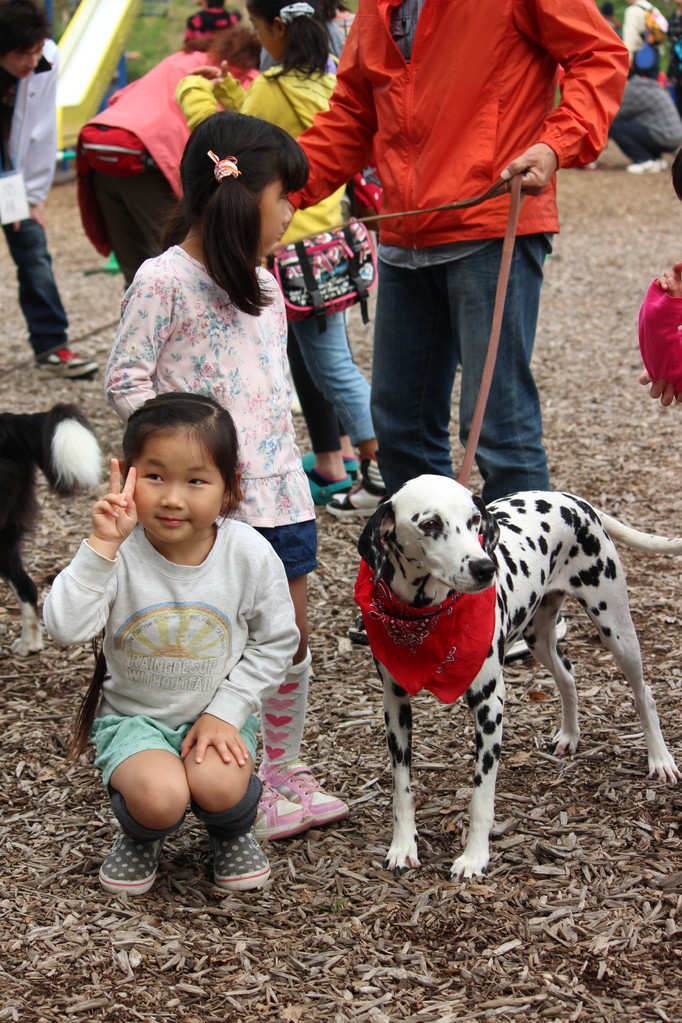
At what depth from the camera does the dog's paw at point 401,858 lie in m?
2.91

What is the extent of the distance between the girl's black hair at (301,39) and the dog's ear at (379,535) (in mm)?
2887

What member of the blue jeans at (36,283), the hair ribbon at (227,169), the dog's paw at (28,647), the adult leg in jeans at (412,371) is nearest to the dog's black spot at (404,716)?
the adult leg in jeans at (412,371)

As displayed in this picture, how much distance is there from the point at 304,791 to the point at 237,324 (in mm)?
1333

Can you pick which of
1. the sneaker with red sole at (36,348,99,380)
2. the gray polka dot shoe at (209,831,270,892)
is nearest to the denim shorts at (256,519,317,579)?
the gray polka dot shoe at (209,831,270,892)

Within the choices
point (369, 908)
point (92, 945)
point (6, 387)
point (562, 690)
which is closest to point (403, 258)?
point (562, 690)

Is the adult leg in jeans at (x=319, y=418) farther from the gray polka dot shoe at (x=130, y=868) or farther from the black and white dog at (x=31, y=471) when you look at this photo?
the gray polka dot shoe at (x=130, y=868)

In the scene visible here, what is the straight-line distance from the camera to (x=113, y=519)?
251 cm

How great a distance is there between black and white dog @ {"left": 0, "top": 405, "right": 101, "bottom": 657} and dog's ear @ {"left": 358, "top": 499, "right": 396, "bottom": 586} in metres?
1.68

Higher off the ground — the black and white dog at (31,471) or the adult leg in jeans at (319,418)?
the black and white dog at (31,471)

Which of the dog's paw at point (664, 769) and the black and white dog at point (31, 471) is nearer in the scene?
the dog's paw at point (664, 769)

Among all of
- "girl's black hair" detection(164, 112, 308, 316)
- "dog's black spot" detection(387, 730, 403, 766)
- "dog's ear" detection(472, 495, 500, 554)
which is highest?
"girl's black hair" detection(164, 112, 308, 316)

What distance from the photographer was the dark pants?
15.7m

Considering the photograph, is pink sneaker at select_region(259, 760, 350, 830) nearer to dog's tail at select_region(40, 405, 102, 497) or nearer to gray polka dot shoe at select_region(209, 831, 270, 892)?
gray polka dot shoe at select_region(209, 831, 270, 892)

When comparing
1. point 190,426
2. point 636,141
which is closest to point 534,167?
point 190,426
